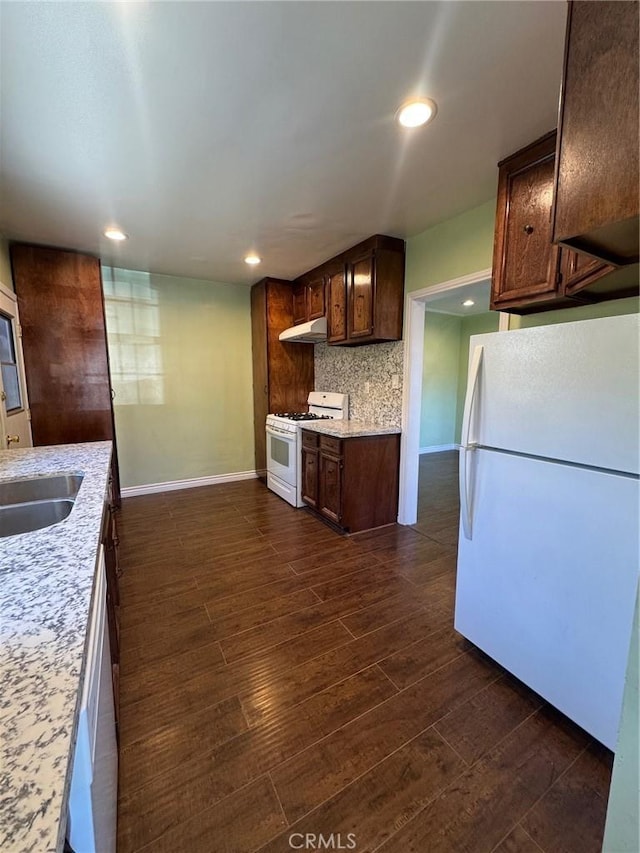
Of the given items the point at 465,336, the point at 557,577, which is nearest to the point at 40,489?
the point at 557,577

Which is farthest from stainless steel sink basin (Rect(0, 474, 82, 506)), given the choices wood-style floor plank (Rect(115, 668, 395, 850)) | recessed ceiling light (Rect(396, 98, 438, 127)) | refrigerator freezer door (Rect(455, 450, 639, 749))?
recessed ceiling light (Rect(396, 98, 438, 127))

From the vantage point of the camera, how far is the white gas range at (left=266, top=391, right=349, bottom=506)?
3.80 meters

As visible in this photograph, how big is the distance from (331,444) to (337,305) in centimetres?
141

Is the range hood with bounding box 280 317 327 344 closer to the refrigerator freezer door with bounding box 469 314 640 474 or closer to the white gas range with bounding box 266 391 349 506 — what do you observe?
the white gas range with bounding box 266 391 349 506

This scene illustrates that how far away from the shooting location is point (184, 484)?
14.8ft

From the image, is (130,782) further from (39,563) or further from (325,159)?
(325,159)

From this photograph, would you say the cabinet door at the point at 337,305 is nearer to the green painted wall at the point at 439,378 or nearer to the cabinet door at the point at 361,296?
the cabinet door at the point at 361,296

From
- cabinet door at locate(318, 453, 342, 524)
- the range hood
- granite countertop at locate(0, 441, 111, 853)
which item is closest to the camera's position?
granite countertop at locate(0, 441, 111, 853)

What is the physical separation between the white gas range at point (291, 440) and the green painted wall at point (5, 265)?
264 cm

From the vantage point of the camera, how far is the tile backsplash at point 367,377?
3338 mm

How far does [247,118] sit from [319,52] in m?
0.47

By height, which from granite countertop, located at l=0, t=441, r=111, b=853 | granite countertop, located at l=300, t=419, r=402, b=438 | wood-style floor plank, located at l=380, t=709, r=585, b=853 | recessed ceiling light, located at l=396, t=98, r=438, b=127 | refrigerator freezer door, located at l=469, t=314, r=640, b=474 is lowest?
wood-style floor plank, located at l=380, t=709, r=585, b=853

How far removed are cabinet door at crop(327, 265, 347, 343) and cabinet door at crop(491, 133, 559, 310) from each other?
62.7 inches

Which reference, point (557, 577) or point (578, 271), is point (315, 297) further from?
point (557, 577)
